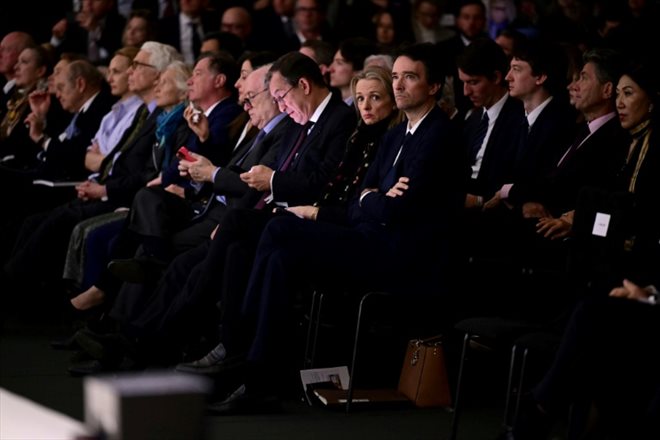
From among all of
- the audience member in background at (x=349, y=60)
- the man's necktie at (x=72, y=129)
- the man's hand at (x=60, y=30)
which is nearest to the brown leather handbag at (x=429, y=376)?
the audience member in background at (x=349, y=60)

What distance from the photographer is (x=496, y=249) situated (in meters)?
5.57

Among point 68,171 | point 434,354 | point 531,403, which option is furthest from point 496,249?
point 68,171

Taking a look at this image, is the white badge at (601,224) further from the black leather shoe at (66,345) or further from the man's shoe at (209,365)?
the black leather shoe at (66,345)

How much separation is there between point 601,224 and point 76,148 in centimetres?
452

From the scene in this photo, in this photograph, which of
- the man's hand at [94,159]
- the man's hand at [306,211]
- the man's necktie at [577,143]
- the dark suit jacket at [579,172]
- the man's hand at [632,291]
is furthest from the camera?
the man's hand at [94,159]

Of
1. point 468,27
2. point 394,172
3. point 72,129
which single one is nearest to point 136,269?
point 394,172

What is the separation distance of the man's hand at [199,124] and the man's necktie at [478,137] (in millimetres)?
1373

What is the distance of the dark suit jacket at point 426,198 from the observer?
5.35m

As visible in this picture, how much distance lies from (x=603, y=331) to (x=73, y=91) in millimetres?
5356

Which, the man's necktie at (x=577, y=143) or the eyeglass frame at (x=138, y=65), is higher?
the man's necktie at (x=577, y=143)

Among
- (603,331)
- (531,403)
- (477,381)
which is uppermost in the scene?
(603,331)

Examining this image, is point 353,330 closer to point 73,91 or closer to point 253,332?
point 253,332

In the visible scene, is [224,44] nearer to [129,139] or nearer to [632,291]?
[129,139]

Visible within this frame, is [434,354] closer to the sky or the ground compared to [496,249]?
closer to the ground
